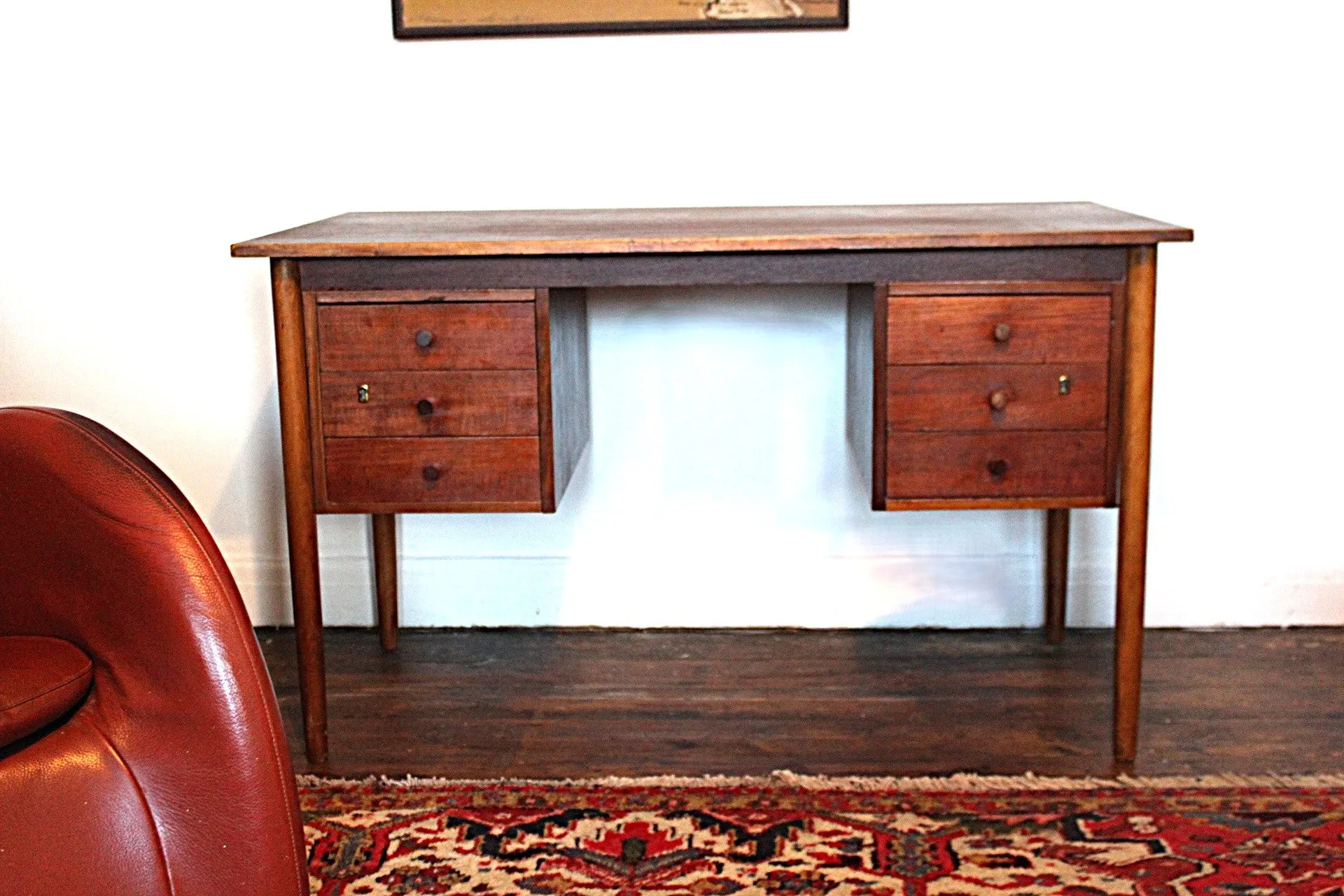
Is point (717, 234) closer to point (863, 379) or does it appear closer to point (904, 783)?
point (863, 379)

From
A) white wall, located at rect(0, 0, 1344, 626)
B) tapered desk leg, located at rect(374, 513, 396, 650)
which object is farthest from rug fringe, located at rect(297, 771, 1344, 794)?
white wall, located at rect(0, 0, 1344, 626)

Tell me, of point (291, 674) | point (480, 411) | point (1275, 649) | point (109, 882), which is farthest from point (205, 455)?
point (1275, 649)

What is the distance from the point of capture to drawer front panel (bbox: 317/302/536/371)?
203 cm

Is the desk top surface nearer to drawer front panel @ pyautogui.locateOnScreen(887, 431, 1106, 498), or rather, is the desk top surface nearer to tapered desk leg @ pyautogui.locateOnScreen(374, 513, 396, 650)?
drawer front panel @ pyautogui.locateOnScreen(887, 431, 1106, 498)

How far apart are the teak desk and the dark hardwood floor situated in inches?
6.8

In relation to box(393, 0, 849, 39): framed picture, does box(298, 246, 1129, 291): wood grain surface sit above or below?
below

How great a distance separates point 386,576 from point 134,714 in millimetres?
1343

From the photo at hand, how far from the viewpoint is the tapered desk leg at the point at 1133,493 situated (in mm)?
1961

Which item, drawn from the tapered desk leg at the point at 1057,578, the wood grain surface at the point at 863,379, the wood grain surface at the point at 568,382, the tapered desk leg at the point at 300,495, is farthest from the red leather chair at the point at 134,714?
the tapered desk leg at the point at 1057,578

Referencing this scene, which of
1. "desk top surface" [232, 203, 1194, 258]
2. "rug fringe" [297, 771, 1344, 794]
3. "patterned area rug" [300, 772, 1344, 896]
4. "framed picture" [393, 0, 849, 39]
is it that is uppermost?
"framed picture" [393, 0, 849, 39]

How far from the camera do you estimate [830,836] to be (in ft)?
6.16

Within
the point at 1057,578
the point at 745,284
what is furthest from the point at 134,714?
the point at 1057,578

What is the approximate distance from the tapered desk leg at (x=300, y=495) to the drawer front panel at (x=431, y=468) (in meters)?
0.04

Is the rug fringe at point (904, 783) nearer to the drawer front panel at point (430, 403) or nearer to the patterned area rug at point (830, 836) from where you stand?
the patterned area rug at point (830, 836)
